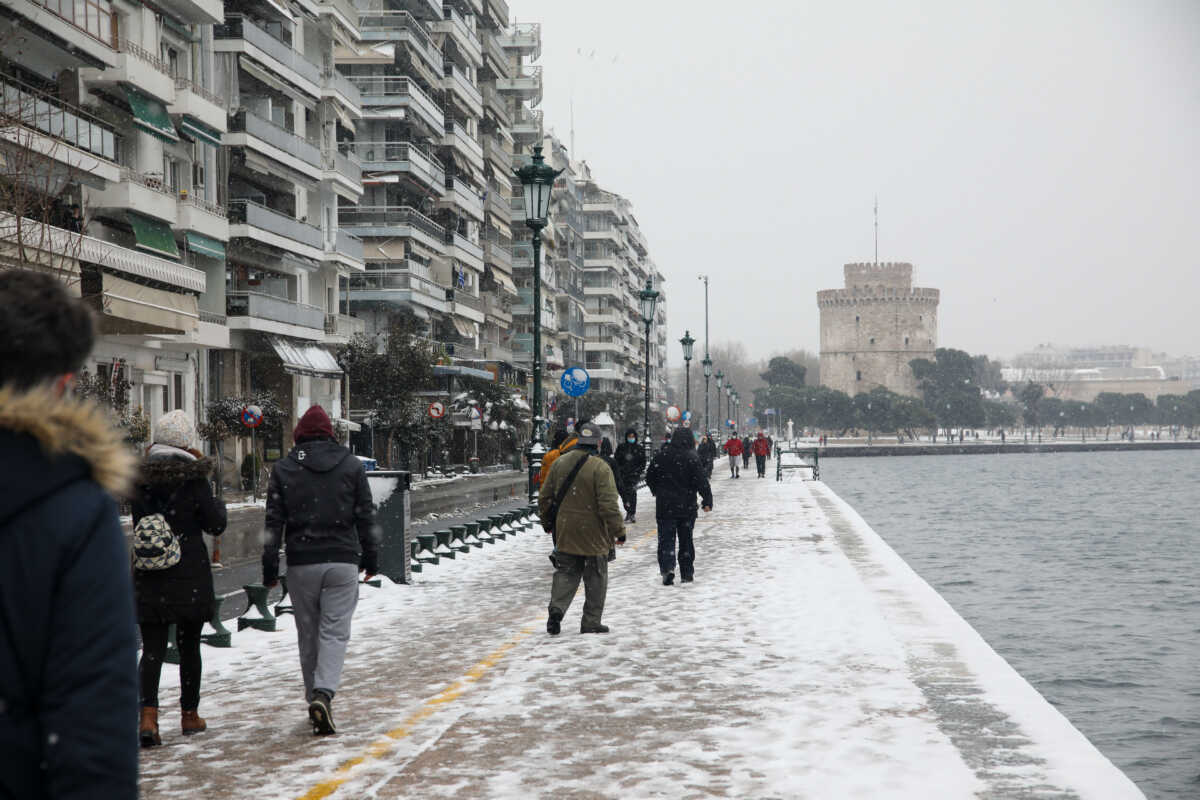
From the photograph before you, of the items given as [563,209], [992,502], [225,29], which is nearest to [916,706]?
[225,29]

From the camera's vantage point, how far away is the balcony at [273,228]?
39.2 meters

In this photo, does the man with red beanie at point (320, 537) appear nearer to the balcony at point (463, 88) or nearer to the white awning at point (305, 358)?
the white awning at point (305, 358)

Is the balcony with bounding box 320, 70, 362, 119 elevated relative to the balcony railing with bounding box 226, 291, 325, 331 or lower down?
elevated

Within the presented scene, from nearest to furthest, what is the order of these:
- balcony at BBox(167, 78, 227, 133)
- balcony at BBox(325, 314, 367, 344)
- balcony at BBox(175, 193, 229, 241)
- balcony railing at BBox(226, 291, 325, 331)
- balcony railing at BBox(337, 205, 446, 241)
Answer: balcony at BBox(167, 78, 227, 133), balcony at BBox(175, 193, 229, 241), balcony railing at BBox(226, 291, 325, 331), balcony at BBox(325, 314, 367, 344), balcony railing at BBox(337, 205, 446, 241)

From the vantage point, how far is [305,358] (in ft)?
140

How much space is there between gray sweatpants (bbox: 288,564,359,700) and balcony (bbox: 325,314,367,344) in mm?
39787

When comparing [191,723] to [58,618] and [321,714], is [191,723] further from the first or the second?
[58,618]

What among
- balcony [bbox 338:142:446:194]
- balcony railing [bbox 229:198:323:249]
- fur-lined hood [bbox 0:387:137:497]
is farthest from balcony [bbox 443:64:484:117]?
fur-lined hood [bbox 0:387:137:497]

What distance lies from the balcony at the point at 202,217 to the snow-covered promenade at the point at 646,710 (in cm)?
2455

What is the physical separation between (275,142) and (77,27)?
11973mm

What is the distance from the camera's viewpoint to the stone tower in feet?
512

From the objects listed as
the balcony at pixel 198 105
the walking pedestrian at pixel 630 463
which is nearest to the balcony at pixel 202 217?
the balcony at pixel 198 105

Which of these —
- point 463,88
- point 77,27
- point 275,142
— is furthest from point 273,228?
point 463,88

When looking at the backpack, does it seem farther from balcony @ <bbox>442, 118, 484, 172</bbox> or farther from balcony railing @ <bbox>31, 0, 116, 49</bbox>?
balcony @ <bbox>442, 118, 484, 172</bbox>
